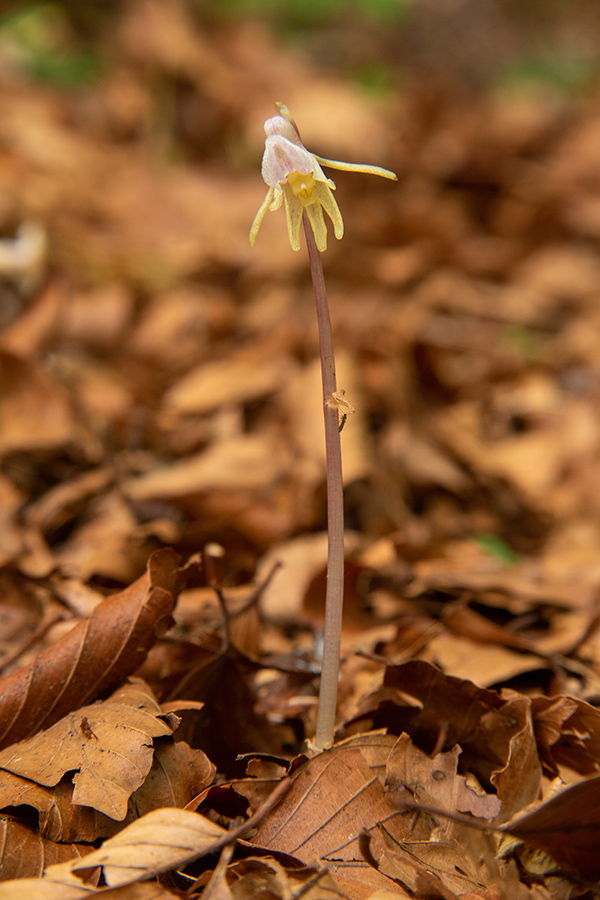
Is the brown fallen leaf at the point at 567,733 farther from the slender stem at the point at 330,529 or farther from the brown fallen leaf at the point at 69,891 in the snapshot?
the brown fallen leaf at the point at 69,891

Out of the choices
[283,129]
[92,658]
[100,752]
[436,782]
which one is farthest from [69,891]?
[283,129]

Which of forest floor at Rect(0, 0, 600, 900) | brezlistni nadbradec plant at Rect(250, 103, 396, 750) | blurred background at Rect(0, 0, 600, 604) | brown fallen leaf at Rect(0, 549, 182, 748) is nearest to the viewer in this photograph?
brezlistni nadbradec plant at Rect(250, 103, 396, 750)

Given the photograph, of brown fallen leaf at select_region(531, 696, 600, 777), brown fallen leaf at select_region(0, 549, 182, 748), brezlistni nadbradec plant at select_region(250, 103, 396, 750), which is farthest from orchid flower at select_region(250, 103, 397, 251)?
Result: brown fallen leaf at select_region(531, 696, 600, 777)

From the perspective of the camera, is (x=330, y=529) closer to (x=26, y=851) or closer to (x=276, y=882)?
(x=276, y=882)

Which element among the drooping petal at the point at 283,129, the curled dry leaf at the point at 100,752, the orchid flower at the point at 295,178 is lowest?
the curled dry leaf at the point at 100,752

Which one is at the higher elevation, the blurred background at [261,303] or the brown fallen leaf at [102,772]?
the blurred background at [261,303]

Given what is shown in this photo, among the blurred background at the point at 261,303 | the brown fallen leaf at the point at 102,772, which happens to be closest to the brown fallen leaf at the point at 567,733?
the brown fallen leaf at the point at 102,772

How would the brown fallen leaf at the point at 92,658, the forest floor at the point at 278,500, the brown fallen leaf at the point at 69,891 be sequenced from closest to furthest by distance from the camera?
1. the brown fallen leaf at the point at 69,891
2. the forest floor at the point at 278,500
3. the brown fallen leaf at the point at 92,658

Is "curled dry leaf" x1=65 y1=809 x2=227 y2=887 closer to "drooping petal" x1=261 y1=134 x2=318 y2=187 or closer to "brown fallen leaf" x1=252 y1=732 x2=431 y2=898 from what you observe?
"brown fallen leaf" x1=252 y1=732 x2=431 y2=898
